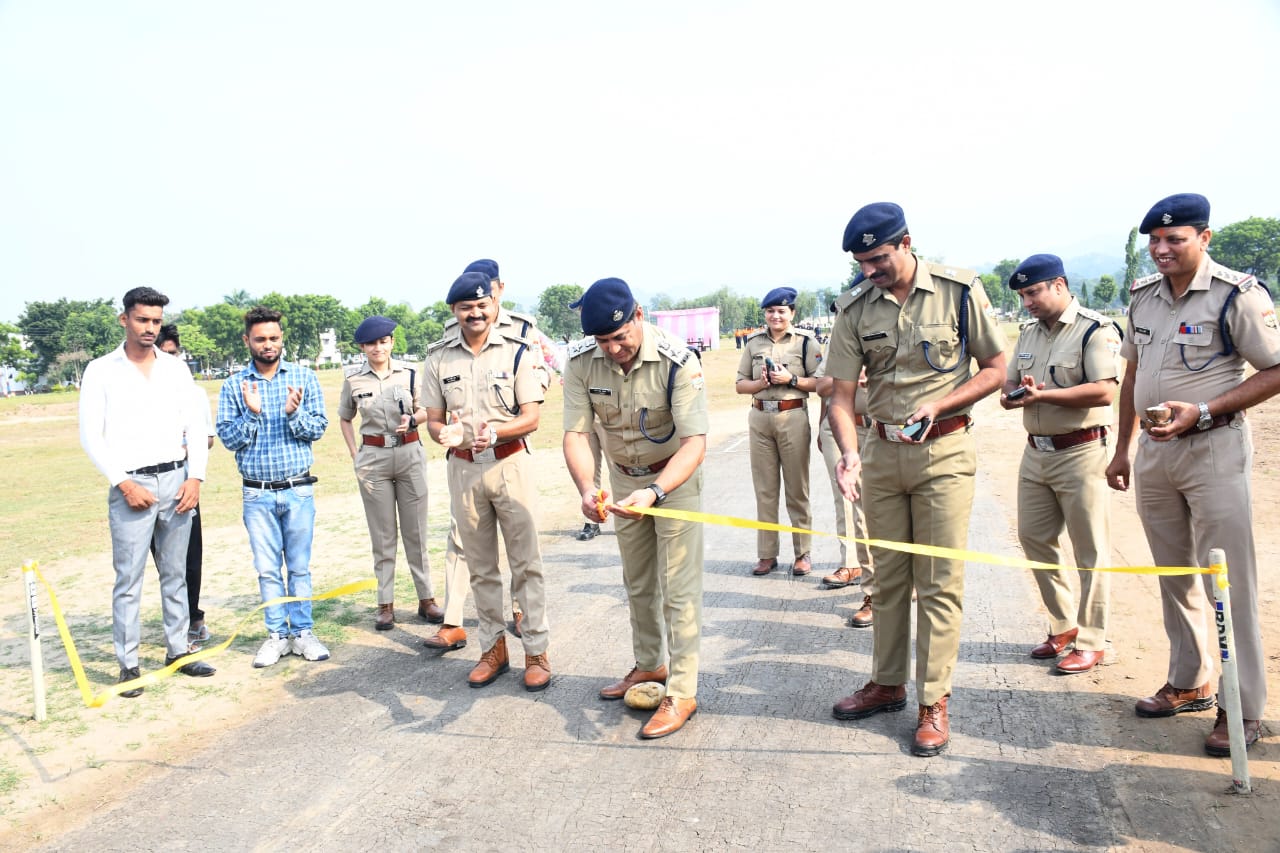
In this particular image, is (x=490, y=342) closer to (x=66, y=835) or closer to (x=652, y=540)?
(x=652, y=540)

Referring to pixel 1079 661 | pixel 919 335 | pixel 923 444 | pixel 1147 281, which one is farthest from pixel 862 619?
pixel 1147 281

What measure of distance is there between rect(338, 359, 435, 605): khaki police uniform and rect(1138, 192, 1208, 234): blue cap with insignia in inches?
195

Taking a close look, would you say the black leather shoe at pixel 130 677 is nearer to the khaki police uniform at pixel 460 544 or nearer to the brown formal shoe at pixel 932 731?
the khaki police uniform at pixel 460 544

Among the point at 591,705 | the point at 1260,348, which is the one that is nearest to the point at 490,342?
the point at 591,705

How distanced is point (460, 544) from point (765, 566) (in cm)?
272

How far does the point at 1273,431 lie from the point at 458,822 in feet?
54.1

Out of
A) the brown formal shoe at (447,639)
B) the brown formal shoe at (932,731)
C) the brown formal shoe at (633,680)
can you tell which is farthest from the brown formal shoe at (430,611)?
the brown formal shoe at (932,731)

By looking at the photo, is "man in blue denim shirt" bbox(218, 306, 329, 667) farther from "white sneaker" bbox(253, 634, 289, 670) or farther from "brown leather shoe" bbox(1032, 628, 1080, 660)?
"brown leather shoe" bbox(1032, 628, 1080, 660)

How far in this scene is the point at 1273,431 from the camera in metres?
14.9

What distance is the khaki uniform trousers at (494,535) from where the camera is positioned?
5.27 metres

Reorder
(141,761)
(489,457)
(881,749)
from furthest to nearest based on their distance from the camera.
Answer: (489,457), (141,761), (881,749)

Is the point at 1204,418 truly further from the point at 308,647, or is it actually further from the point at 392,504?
the point at 308,647

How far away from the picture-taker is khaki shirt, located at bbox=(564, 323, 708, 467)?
457 centimetres

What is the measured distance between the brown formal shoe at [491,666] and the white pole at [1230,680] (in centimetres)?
384
